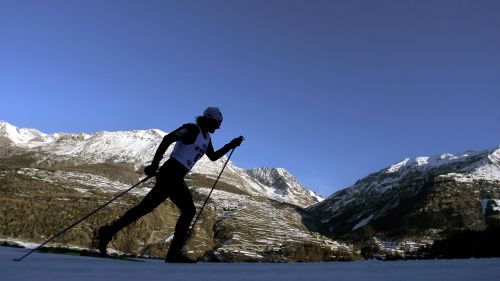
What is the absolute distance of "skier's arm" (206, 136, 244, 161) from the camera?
9.66m

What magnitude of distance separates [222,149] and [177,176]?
68.8 inches

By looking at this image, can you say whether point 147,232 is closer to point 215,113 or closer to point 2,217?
point 2,217

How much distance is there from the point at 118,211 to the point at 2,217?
122 ft

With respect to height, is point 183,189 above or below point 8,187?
below

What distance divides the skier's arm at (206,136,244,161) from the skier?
0.48 m

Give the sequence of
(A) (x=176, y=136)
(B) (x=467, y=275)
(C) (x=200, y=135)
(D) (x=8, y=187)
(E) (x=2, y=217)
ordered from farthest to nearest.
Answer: (D) (x=8, y=187)
(E) (x=2, y=217)
(C) (x=200, y=135)
(A) (x=176, y=136)
(B) (x=467, y=275)

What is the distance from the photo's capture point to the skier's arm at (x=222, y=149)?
9664 mm

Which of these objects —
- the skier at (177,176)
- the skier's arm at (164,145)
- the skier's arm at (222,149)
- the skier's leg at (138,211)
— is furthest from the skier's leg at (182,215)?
the skier's arm at (222,149)

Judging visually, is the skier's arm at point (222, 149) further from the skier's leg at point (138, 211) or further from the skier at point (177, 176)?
the skier's leg at point (138, 211)

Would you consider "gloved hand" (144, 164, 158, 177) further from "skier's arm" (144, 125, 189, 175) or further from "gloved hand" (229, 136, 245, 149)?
"gloved hand" (229, 136, 245, 149)

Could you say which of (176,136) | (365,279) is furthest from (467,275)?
(176,136)

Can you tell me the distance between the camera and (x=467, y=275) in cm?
470

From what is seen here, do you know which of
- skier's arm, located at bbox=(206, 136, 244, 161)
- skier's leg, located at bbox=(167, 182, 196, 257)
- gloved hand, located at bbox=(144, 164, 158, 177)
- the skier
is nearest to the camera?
gloved hand, located at bbox=(144, 164, 158, 177)

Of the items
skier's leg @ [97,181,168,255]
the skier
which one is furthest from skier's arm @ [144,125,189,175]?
skier's leg @ [97,181,168,255]
